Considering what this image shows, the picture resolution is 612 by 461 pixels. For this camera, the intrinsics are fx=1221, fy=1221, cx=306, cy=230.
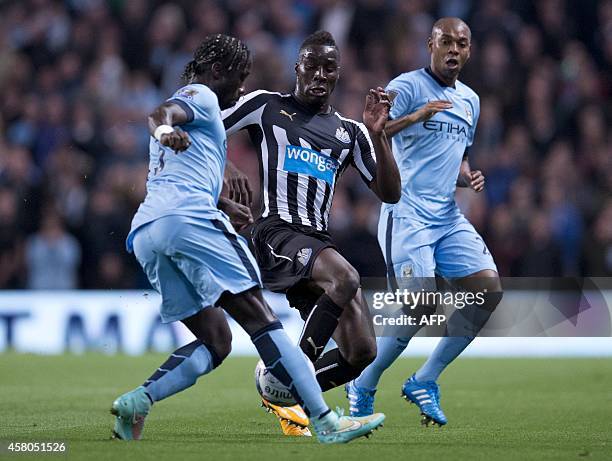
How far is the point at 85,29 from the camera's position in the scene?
1698 centimetres

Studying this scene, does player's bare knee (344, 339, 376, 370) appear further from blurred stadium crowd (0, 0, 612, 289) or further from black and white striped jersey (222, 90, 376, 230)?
blurred stadium crowd (0, 0, 612, 289)

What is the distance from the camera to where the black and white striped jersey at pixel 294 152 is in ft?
24.0

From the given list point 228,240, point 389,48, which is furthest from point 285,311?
point 228,240

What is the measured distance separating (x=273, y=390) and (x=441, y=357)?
5.33 feet

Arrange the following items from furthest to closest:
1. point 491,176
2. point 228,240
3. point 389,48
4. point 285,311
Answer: point 389,48, point 491,176, point 285,311, point 228,240

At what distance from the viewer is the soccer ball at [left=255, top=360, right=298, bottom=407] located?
6.98 meters

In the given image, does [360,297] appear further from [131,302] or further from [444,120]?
[131,302]

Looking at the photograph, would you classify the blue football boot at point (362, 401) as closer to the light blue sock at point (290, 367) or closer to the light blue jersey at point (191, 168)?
the light blue sock at point (290, 367)

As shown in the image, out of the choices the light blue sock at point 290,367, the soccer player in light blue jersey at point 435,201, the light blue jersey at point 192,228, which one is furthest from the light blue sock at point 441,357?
the light blue jersey at point 192,228

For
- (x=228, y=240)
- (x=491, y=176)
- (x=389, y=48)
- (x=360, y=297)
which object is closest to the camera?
(x=228, y=240)

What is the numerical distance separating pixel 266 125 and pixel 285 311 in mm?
6661

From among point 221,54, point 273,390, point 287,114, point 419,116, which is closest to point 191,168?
point 221,54

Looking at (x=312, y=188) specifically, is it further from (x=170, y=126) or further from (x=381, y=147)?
(x=170, y=126)

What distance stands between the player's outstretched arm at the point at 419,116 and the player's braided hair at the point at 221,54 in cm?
187
